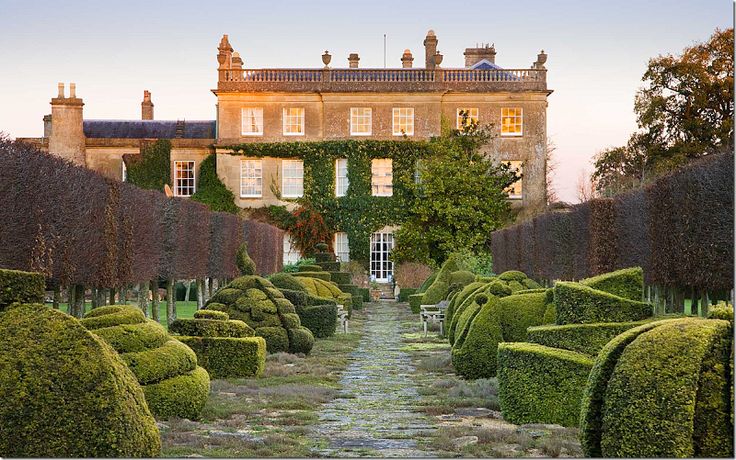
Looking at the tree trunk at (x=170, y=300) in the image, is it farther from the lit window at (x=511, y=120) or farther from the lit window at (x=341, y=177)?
the lit window at (x=511, y=120)

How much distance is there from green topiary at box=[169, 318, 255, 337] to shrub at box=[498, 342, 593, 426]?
4.84 metres

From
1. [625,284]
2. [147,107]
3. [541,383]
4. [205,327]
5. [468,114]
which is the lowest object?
[541,383]

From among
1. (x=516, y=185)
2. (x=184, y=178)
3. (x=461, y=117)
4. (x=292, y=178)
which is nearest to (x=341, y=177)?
(x=292, y=178)

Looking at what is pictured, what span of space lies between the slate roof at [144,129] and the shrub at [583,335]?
4488cm

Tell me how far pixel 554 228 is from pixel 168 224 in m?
10.0

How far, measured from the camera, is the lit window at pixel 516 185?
162 feet

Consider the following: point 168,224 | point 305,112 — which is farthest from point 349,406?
point 305,112

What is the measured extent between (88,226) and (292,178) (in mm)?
33359

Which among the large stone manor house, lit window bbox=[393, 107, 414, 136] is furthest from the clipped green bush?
lit window bbox=[393, 107, 414, 136]

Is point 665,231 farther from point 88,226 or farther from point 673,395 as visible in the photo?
point 673,395

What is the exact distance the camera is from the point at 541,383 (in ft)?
34.2

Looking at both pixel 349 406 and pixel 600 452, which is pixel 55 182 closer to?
pixel 349 406

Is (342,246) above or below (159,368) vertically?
above

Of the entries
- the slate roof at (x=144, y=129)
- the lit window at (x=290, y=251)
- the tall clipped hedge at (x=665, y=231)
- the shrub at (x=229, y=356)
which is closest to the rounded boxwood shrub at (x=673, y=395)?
the shrub at (x=229, y=356)
